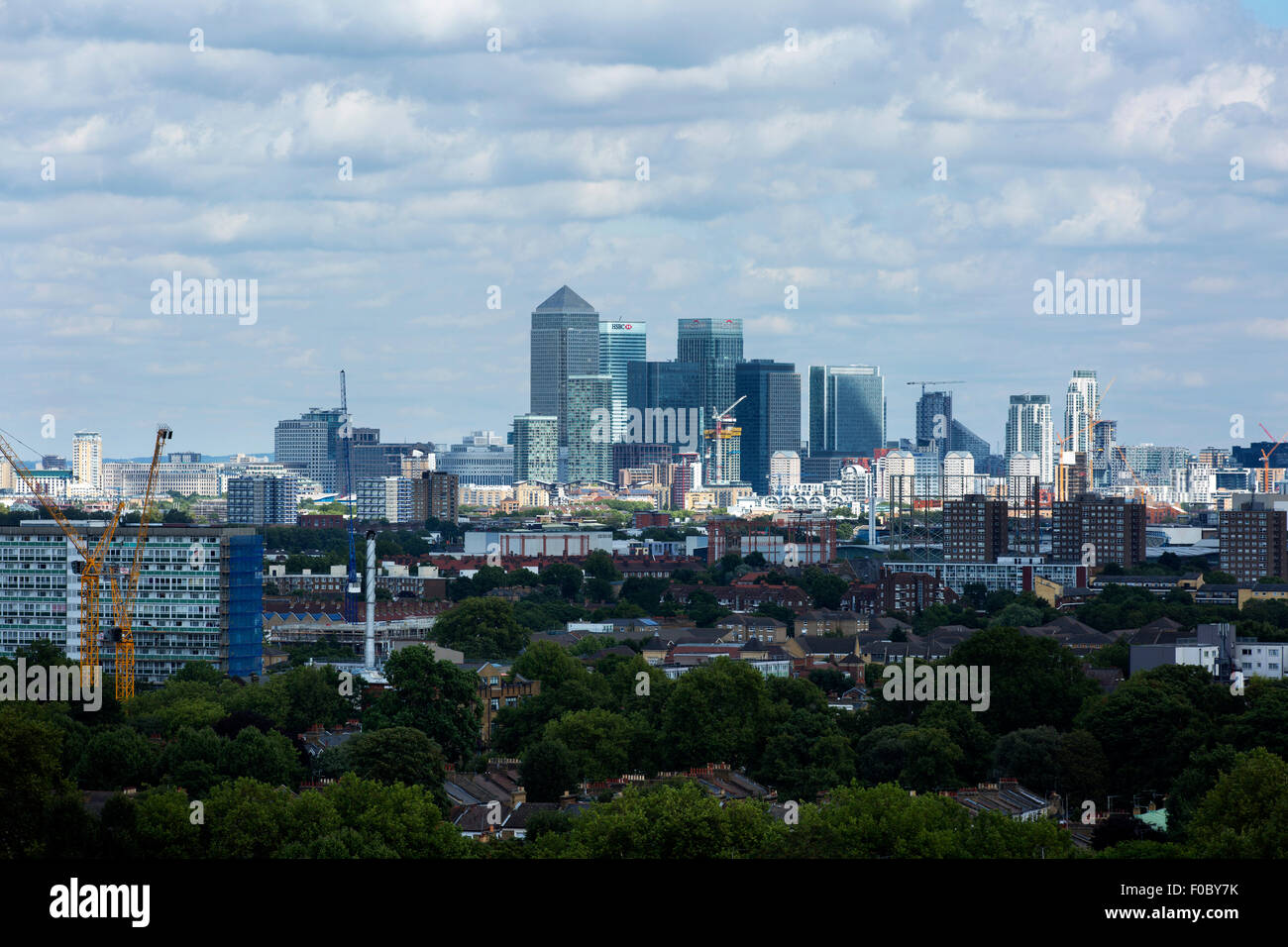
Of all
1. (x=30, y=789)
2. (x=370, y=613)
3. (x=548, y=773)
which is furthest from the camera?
(x=370, y=613)

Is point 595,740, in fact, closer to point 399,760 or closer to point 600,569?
point 399,760

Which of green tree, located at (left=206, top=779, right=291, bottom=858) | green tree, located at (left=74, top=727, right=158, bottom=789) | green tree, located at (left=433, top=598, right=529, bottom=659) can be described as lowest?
green tree, located at (left=433, top=598, right=529, bottom=659)

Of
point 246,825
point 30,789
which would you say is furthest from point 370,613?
point 246,825

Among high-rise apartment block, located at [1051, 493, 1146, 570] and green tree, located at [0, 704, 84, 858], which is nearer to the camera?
green tree, located at [0, 704, 84, 858]

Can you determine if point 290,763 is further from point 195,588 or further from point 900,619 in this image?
point 900,619

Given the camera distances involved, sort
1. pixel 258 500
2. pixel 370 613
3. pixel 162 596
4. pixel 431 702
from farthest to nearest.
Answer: pixel 258 500
pixel 162 596
pixel 370 613
pixel 431 702

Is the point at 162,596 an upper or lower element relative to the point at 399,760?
upper

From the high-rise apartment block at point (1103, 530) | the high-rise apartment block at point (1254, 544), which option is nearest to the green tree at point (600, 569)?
the high-rise apartment block at point (1103, 530)

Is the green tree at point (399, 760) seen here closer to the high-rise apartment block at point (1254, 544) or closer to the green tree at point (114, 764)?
the green tree at point (114, 764)

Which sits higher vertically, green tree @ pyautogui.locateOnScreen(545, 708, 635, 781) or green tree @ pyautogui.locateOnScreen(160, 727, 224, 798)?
green tree @ pyautogui.locateOnScreen(160, 727, 224, 798)

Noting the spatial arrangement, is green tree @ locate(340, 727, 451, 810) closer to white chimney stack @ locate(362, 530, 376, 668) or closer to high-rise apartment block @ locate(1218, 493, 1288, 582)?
white chimney stack @ locate(362, 530, 376, 668)

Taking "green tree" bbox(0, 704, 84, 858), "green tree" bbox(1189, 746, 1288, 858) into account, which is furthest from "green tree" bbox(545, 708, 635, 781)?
"green tree" bbox(1189, 746, 1288, 858)
